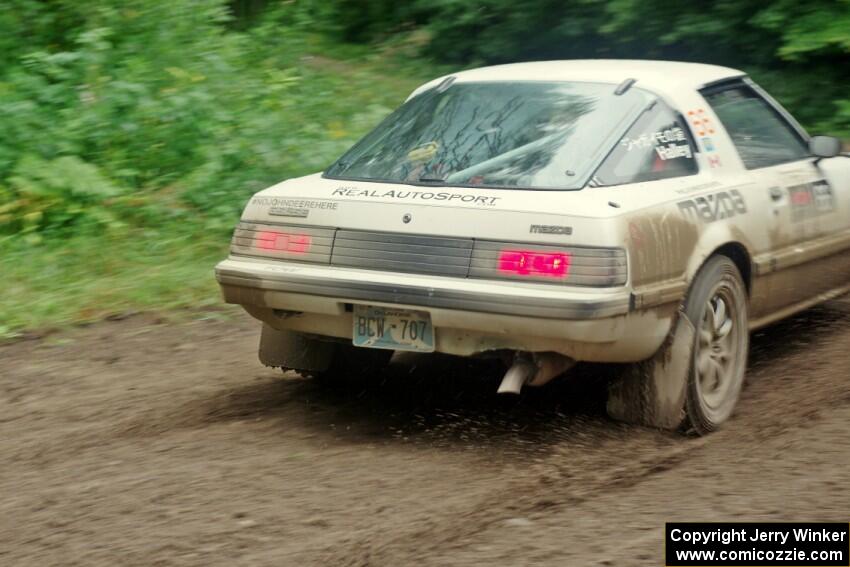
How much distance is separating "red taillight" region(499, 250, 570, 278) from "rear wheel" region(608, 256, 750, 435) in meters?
0.71

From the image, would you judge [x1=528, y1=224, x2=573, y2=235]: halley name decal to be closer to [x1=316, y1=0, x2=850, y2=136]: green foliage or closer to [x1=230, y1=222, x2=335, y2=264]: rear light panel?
[x1=230, y1=222, x2=335, y2=264]: rear light panel

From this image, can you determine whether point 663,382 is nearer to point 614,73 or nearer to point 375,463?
point 375,463

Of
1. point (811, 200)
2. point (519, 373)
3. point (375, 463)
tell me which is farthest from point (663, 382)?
point (811, 200)

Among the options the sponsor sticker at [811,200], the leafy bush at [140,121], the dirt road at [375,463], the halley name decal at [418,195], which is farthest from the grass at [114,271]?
the sponsor sticker at [811,200]

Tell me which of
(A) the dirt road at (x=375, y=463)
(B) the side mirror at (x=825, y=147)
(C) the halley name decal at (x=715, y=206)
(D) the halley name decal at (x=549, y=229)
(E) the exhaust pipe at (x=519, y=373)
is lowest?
(A) the dirt road at (x=375, y=463)

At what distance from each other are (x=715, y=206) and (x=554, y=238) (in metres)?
1.04

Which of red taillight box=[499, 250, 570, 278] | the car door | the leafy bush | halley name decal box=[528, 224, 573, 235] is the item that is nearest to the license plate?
red taillight box=[499, 250, 570, 278]

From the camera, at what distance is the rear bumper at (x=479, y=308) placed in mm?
4594

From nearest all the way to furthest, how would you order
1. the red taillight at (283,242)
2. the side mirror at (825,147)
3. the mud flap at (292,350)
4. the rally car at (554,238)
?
1. the rally car at (554,238)
2. the red taillight at (283,242)
3. the mud flap at (292,350)
4. the side mirror at (825,147)

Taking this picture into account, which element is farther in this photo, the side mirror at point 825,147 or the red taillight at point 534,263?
the side mirror at point 825,147

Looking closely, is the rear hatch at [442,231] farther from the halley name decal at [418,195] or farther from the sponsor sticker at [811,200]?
the sponsor sticker at [811,200]

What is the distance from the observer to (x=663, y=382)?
16.6 ft

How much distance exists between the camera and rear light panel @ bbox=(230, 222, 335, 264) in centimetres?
511

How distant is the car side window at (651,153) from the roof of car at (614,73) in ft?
0.65
